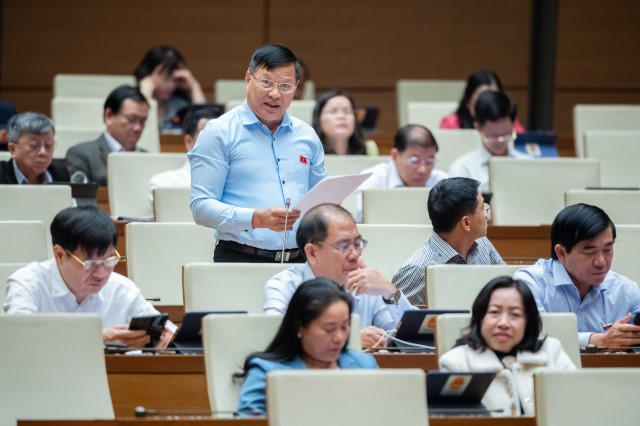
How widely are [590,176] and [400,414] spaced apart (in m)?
3.63

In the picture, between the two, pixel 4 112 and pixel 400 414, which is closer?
pixel 400 414

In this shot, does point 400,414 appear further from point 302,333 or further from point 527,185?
point 527,185

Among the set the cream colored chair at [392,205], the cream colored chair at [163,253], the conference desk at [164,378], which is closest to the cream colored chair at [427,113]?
the cream colored chair at [392,205]

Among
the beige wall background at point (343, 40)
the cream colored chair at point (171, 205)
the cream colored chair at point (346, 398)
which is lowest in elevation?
the cream colored chair at point (346, 398)

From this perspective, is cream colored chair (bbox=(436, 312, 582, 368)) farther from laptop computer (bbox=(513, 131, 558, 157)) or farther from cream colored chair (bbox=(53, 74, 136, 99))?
cream colored chair (bbox=(53, 74, 136, 99))

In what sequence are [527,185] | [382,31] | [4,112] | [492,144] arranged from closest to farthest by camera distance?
[527,185] → [492,144] → [4,112] → [382,31]

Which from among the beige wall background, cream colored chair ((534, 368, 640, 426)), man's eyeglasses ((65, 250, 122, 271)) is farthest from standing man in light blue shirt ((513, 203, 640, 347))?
the beige wall background

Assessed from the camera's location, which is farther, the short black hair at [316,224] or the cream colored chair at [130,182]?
the cream colored chair at [130,182]

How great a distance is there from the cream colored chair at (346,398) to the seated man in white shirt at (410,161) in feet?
10.0

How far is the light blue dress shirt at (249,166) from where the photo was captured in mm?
4270

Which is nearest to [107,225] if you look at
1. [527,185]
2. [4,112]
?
[527,185]

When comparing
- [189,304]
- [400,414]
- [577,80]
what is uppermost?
[577,80]

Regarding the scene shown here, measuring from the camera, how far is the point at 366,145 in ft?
23.1

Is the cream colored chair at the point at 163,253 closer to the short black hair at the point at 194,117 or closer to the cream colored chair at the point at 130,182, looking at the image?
the cream colored chair at the point at 130,182
